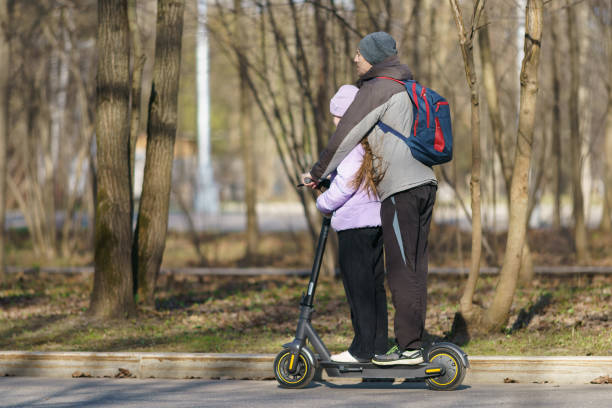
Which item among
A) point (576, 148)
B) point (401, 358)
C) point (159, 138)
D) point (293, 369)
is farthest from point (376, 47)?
point (576, 148)

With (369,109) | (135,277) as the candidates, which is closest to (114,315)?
(135,277)

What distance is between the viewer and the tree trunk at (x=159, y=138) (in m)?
9.18

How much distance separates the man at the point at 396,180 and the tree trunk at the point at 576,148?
24.9ft

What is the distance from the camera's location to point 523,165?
713cm

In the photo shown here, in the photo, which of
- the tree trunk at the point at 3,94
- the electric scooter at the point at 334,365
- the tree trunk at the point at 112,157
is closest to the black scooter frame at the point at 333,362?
the electric scooter at the point at 334,365

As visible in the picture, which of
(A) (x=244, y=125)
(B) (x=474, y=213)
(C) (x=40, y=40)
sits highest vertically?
(C) (x=40, y=40)

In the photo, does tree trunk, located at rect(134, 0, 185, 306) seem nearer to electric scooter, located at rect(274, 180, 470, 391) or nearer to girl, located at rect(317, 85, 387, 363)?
electric scooter, located at rect(274, 180, 470, 391)

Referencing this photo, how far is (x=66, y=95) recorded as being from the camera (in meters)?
18.0

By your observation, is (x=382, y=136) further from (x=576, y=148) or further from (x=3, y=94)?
(x=576, y=148)

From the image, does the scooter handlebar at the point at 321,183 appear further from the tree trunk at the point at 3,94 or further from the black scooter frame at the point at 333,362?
the tree trunk at the point at 3,94

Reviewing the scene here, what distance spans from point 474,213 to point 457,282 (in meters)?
3.99

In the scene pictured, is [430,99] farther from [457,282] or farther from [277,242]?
[277,242]

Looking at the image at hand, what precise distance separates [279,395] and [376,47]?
2.24m

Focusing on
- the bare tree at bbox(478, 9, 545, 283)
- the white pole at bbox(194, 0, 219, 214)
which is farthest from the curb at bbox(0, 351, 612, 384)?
the white pole at bbox(194, 0, 219, 214)
